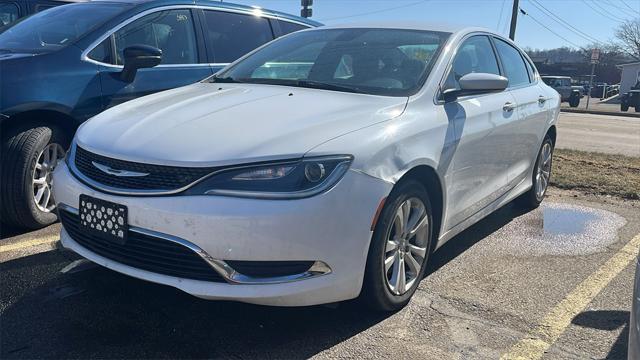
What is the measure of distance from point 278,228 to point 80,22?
10.8 feet

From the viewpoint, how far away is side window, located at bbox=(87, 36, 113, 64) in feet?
14.9

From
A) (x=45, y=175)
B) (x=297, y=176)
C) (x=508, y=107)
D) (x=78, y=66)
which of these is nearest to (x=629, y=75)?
(x=508, y=107)

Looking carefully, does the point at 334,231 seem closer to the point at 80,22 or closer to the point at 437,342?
the point at 437,342

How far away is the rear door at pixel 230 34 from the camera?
557 centimetres

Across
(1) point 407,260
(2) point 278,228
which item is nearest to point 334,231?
(2) point 278,228

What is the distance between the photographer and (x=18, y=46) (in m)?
4.55

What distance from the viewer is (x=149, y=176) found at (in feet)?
8.82

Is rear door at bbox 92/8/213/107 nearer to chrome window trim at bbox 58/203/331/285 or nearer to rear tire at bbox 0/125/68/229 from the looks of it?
rear tire at bbox 0/125/68/229

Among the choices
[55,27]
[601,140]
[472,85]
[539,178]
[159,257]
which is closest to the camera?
[159,257]

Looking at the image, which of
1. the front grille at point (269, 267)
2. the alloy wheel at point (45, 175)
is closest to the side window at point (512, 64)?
the front grille at point (269, 267)

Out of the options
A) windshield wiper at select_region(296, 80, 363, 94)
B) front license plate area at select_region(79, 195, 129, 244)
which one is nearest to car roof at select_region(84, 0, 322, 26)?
windshield wiper at select_region(296, 80, 363, 94)

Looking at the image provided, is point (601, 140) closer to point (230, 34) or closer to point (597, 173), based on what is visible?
point (597, 173)

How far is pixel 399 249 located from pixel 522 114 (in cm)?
212

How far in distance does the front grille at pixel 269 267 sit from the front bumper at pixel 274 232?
0.03m
